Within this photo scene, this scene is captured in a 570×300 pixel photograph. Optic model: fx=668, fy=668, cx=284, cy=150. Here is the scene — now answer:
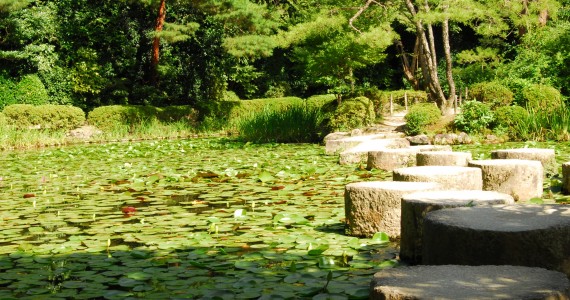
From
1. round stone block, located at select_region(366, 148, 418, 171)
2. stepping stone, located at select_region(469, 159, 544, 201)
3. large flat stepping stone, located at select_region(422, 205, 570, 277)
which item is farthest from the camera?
round stone block, located at select_region(366, 148, 418, 171)

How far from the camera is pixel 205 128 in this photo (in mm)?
19875

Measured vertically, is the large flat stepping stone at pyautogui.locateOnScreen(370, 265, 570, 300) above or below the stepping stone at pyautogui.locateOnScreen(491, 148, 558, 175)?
below

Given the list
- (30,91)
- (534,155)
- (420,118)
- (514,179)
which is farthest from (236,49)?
(514,179)

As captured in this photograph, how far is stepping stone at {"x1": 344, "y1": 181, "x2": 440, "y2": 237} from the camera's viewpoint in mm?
4219

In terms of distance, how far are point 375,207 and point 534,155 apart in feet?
10.8

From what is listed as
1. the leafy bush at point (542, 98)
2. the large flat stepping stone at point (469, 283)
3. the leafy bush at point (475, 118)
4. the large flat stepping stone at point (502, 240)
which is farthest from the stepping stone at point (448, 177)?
the leafy bush at point (542, 98)

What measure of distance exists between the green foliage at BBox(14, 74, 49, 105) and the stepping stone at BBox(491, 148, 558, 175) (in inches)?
631

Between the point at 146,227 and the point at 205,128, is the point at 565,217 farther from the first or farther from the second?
the point at 205,128

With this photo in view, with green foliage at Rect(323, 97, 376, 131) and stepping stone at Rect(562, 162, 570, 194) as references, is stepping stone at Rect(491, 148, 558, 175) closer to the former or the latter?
stepping stone at Rect(562, 162, 570, 194)

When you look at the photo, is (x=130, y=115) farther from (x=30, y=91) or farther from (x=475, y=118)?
(x=475, y=118)

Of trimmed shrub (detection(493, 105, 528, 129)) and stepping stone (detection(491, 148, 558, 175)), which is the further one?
trimmed shrub (detection(493, 105, 528, 129))

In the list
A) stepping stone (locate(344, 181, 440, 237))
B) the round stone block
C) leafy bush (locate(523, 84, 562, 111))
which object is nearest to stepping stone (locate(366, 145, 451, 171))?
the round stone block

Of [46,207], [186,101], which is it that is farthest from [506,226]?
[186,101]

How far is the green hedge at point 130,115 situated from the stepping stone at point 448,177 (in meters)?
14.7
